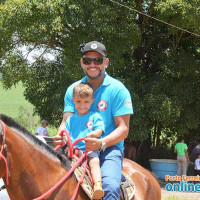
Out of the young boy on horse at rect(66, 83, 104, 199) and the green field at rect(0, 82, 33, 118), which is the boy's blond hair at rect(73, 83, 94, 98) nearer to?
the young boy on horse at rect(66, 83, 104, 199)

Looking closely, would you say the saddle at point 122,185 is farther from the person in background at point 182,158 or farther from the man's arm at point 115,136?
the person in background at point 182,158

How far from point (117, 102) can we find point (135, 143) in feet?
45.8

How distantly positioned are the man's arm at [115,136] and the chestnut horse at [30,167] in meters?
0.28

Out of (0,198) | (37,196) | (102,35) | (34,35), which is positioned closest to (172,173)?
(102,35)

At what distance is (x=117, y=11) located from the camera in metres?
13.1

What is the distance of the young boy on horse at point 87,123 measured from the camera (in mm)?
3424

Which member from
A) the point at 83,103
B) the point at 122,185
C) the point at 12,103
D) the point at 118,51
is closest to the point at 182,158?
the point at 118,51

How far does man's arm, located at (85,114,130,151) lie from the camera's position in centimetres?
333

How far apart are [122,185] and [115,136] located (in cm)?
62

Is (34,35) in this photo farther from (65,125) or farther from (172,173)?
(65,125)

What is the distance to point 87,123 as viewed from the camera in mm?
3521

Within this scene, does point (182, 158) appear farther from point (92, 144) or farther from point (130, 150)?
point (92, 144)

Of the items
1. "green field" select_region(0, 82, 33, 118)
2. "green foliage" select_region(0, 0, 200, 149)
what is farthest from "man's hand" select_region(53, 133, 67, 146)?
"green field" select_region(0, 82, 33, 118)

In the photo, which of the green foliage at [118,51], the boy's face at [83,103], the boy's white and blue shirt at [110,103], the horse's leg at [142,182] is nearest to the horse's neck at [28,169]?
the boy's face at [83,103]
